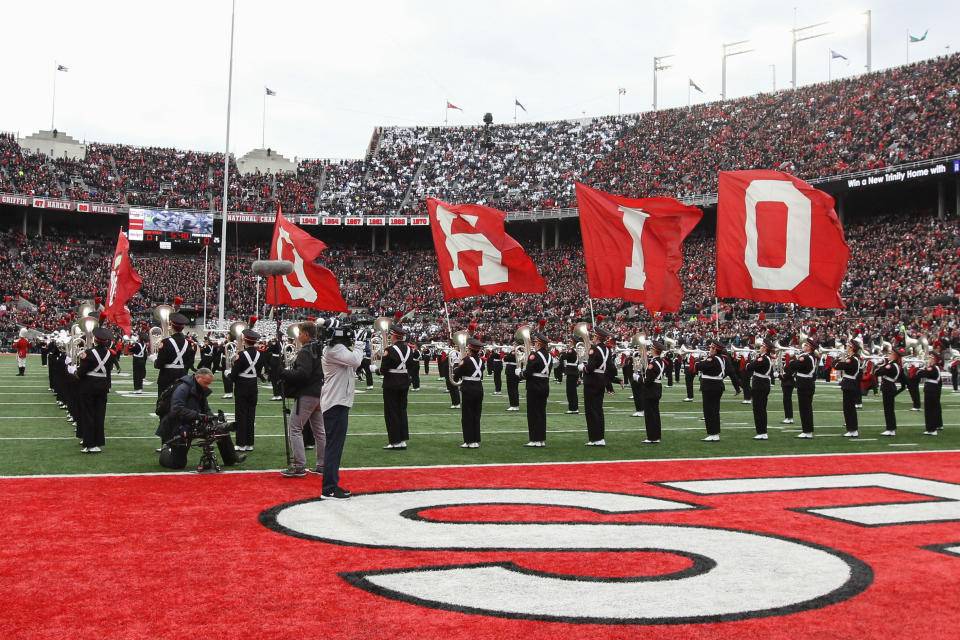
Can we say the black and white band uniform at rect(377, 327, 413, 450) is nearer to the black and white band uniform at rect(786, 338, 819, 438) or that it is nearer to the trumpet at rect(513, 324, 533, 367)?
the trumpet at rect(513, 324, 533, 367)

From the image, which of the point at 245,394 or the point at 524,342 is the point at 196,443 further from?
the point at 524,342

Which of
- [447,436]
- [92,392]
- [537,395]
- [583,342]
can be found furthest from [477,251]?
[92,392]

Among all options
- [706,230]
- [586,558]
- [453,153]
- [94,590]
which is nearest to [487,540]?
[586,558]

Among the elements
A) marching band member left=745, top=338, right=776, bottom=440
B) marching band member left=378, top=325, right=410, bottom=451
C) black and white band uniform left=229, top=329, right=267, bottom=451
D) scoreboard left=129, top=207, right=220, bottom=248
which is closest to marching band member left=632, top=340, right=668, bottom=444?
marching band member left=745, top=338, right=776, bottom=440

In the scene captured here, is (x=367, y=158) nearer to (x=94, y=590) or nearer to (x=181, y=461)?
(x=181, y=461)

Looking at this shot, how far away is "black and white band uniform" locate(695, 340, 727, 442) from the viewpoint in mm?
12430

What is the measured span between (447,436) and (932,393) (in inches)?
313

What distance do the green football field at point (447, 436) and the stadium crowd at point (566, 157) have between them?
27.2 meters

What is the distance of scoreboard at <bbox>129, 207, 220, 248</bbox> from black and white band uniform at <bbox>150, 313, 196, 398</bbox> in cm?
4041

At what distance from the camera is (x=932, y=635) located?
12.3ft

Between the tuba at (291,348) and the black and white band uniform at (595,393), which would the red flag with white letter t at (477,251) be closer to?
the black and white band uniform at (595,393)

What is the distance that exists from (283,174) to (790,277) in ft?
175

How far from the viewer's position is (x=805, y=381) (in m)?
13.4

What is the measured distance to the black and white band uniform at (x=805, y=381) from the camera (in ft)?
43.1
